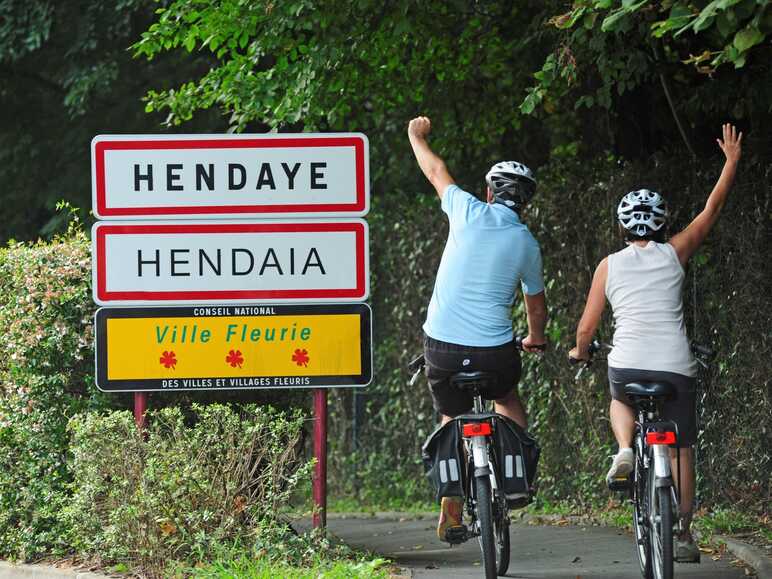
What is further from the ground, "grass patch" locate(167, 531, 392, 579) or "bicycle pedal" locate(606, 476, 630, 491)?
"bicycle pedal" locate(606, 476, 630, 491)

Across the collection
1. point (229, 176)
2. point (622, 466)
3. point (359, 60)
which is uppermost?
point (359, 60)

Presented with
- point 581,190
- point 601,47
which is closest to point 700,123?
point 581,190

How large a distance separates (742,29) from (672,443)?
185 centimetres

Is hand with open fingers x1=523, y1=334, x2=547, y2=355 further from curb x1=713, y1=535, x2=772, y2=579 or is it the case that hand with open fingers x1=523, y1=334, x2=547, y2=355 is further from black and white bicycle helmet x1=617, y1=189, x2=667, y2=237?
curb x1=713, y1=535, x2=772, y2=579

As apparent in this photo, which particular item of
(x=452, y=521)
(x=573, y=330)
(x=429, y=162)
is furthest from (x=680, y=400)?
(x=573, y=330)

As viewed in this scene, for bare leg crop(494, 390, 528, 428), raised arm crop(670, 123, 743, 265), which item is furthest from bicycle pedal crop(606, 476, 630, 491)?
raised arm crop(670, 123, 743, 265)

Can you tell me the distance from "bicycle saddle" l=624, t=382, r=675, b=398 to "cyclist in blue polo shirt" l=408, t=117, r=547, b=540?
62 centimetres

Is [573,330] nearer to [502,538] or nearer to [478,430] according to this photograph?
[502,538]

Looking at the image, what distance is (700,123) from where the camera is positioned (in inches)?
403

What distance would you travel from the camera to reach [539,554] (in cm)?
824

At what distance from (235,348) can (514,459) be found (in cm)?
192

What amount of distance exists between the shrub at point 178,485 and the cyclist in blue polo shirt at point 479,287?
1055 mm

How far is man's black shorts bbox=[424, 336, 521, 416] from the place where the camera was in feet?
21.9

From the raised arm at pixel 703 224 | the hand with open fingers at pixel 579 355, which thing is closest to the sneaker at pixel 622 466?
the hand with open fingers at pixel 579 355
